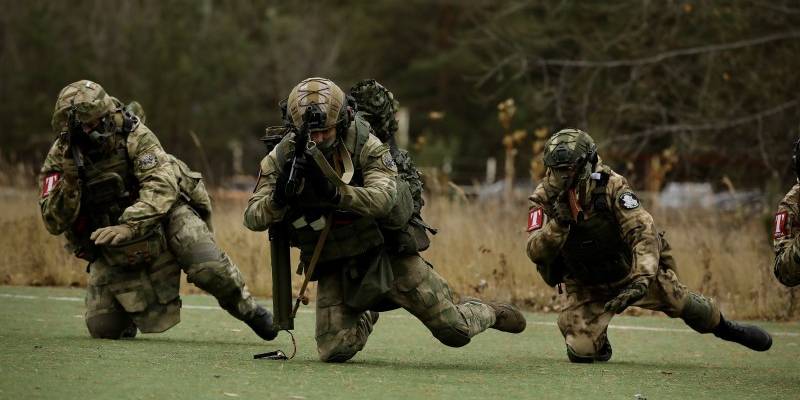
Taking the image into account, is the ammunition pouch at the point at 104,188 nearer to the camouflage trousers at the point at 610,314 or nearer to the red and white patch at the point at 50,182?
the red and white patch at the point at 50,182

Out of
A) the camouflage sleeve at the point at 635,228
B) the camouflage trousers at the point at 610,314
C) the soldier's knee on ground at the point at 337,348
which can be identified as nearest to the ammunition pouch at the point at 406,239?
the soldier's knee on ground at the point at 337,348

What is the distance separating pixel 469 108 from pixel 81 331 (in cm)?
4267

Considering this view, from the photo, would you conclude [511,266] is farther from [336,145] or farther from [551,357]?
[336,145]

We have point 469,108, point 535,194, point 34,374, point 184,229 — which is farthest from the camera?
point 469,108

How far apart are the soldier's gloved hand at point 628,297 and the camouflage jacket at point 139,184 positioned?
124 inches

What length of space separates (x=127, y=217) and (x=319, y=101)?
6.33 feet

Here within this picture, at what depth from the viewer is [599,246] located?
30.3 ft

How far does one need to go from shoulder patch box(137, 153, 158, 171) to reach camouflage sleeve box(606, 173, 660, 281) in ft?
10.3

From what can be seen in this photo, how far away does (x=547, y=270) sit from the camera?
9516 mm

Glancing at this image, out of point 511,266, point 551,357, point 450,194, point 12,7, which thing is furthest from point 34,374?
Result: point 12,7

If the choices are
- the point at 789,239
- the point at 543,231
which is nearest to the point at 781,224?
the point at 789,239

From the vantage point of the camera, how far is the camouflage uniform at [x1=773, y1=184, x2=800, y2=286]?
8086 mm

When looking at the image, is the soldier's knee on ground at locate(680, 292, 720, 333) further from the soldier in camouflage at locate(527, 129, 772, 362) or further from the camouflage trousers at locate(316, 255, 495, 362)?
the camouflage trousers at locate(316, 255, 495, 362)

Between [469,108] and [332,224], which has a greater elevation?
[469,108]
